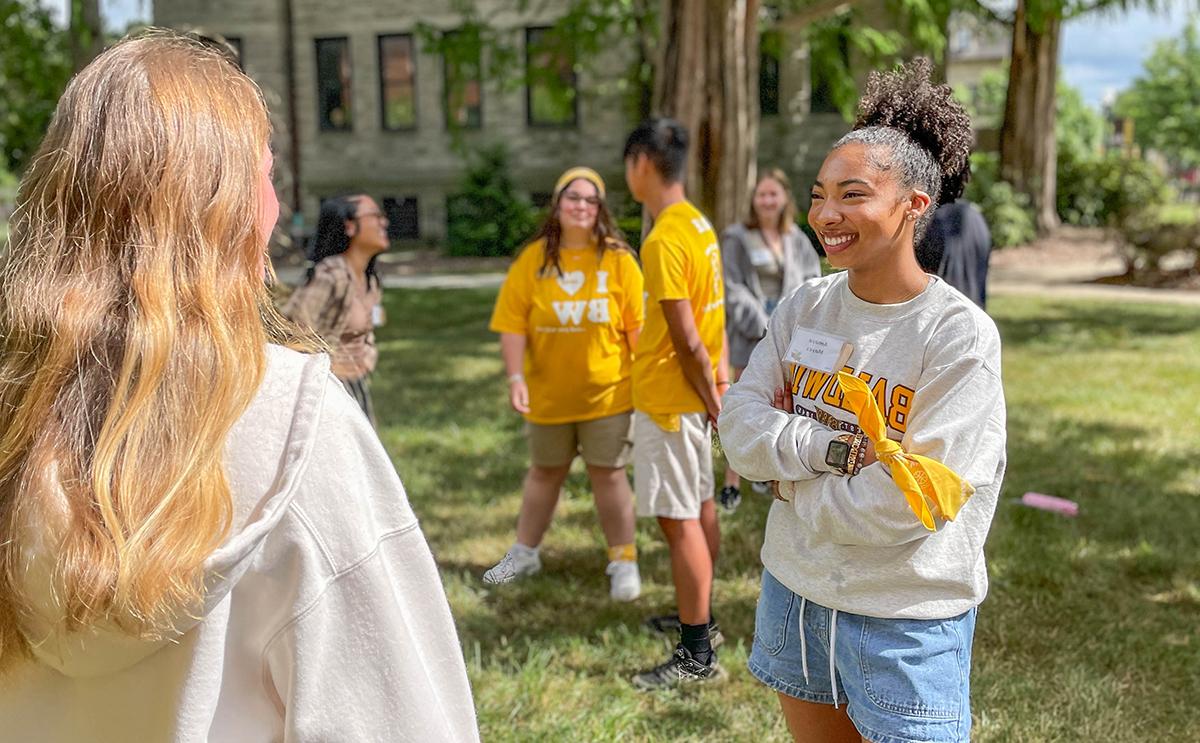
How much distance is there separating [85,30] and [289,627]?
15249 millimetres

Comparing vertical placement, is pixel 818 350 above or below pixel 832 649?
above

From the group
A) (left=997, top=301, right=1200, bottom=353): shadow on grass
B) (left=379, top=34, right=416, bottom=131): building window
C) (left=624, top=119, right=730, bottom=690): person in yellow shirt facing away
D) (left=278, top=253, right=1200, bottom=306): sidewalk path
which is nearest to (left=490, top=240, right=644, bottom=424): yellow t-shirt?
(left=624, top=119, right=730, bottom=690): person in yellow shirt facing away

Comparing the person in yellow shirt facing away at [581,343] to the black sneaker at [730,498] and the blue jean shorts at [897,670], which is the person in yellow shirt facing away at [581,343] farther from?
the blue jean shorts at [897,670]

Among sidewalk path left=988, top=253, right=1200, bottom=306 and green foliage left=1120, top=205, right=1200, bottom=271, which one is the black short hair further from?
green foliage left=1120, top=205, right=1200, bottom=271

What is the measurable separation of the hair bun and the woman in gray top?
3.70 m

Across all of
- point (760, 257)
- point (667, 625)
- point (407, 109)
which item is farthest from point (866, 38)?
point (407, 109)

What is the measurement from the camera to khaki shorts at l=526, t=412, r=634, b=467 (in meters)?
4.63

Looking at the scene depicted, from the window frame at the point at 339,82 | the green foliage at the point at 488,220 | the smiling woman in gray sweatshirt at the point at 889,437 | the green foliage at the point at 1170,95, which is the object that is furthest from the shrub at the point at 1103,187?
the green foliage at the point at 1170,95

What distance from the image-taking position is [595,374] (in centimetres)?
454

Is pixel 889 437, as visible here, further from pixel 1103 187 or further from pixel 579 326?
pixel 1103 187

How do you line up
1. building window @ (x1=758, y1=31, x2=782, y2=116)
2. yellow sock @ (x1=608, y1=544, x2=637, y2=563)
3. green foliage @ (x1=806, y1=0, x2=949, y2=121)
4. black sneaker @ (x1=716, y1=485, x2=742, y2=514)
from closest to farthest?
yellow sock @ (x1=608, y1=544, x2=637, y2=563), black sneaker @ (x1=716, y1=485, x2=742, y2=514), green foliage @ (x1=806, y1=0, x2=949, y2=121), building window @ (x1=758, y1=31, x2=782, y2=116)

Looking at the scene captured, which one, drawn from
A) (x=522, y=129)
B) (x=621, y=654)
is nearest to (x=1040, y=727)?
(x=621, y=654)

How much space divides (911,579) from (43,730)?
1.48 m

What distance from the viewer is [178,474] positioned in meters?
1.18
